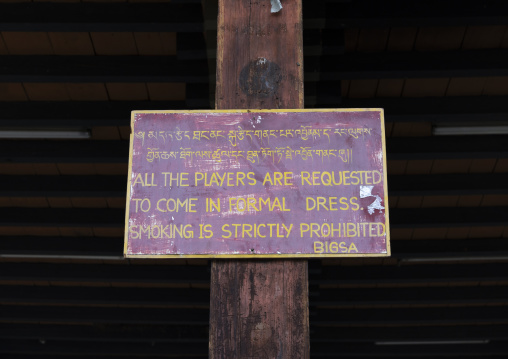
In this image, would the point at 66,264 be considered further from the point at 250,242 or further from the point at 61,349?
the point at 250,242

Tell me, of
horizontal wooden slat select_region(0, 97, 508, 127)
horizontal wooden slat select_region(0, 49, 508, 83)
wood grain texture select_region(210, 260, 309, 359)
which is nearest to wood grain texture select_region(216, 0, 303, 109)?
wood grain texture select_region(210, 260, 309, 359)

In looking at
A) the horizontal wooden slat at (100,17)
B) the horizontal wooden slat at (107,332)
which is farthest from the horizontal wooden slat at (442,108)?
the horizontal wooden slat at (107,332)

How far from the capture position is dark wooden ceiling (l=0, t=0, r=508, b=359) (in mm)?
6176

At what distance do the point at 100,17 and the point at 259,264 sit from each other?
3906mm

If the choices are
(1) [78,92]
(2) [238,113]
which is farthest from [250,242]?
(1) [78,92]

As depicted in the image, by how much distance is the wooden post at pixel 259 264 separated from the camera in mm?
2807

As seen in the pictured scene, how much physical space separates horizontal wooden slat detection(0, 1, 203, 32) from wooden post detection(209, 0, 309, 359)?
2.79 m

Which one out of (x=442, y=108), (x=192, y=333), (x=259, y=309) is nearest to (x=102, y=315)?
(x=192, y=333)

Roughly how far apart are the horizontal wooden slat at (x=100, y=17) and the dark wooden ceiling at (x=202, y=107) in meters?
0.01

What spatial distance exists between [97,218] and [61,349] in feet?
19.0

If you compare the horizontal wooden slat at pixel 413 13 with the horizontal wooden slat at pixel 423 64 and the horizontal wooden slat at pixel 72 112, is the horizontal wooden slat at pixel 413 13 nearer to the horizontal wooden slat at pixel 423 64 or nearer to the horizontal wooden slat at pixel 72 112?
the horizontal wooden slat at pixel 423 64

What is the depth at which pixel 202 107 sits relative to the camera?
7.02 metres

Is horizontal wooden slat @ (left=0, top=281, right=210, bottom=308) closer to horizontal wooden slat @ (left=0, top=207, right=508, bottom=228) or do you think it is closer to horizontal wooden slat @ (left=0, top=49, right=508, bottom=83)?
horizontal wooden slat @ (left=0, top=207, right=508, bottom=228)

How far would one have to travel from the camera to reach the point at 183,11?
6102 millimetres
